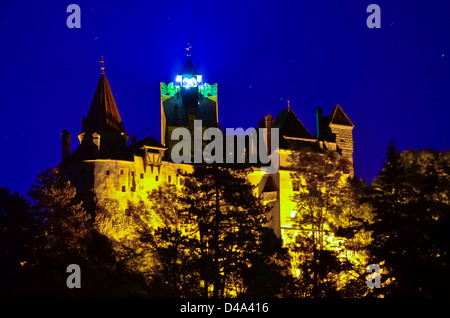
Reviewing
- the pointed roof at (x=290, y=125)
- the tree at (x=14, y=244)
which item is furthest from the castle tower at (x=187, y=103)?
the tree at (x=14, y=244)

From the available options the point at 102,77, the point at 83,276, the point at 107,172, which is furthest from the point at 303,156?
the point at 102,77

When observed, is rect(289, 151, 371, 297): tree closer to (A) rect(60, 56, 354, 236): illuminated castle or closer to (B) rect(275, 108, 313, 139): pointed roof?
(A) rect(60, 56, 354, 236): illuminated castle

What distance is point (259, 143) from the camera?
238 ft

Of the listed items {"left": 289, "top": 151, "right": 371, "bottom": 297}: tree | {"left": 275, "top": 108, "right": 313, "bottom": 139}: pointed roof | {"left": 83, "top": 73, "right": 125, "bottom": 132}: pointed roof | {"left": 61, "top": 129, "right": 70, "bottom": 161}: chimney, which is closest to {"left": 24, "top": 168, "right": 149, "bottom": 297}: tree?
{"left": 289, "top": 151, "right": 371, "bottom": 297}: tree

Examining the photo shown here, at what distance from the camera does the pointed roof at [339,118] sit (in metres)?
76.3

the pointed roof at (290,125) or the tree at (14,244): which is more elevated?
the pointed roof at (290,125)

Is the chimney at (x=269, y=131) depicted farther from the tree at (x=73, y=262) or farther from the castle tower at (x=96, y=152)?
the tree at (x=73, y=262)

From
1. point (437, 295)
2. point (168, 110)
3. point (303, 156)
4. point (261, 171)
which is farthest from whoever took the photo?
point (168, 110)

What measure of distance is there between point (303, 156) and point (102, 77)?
34.8 meters

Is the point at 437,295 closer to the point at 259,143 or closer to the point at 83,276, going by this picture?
the point at 83,276

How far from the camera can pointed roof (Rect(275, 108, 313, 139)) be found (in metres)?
71.8

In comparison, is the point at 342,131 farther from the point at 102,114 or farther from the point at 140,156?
the point at 102,114

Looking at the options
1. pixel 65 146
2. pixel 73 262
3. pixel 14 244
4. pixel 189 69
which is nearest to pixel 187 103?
pixel 189 69

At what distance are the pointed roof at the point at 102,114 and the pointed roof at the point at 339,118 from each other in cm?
2029
